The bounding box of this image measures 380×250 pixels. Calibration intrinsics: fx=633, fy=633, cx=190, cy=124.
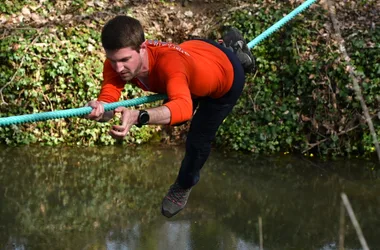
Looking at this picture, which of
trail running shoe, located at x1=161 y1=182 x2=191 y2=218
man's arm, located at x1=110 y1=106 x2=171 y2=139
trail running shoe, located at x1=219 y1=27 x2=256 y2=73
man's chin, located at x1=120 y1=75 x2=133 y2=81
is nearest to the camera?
man's arm, located at x1=110 y1=106 x2=171 y2=139

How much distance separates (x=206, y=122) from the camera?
321cm

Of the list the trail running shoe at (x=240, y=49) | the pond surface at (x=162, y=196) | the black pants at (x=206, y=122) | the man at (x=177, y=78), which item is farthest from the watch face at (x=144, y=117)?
the pond surface at (x=162, y=196)

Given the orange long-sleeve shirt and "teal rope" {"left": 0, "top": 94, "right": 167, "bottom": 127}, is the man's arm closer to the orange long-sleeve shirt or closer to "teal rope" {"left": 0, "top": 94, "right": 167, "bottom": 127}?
the orange long-sleeve shirt

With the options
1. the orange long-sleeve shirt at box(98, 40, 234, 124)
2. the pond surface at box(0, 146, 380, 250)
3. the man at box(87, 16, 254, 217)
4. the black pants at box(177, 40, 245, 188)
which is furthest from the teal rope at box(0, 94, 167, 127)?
the pond surface at box(0, 146, 380, 250)

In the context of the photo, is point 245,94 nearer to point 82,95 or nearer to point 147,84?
point 82,95

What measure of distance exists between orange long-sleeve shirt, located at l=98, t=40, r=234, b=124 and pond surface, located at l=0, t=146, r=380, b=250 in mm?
1471

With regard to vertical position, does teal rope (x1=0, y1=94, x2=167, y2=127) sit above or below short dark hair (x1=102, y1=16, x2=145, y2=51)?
below

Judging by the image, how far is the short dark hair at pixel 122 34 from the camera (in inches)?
100

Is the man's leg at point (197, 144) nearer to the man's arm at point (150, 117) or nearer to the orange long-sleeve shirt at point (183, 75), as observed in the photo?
the orange long-sleeve shirt at point (183, 75)

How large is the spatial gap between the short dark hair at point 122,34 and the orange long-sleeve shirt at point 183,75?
144mm

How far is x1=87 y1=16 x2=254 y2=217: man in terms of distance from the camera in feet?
7.80

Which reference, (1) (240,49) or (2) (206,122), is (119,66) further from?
(1) (240,49)

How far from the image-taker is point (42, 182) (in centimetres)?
498

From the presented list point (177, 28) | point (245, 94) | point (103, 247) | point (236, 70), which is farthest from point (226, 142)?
point (236, 70)
